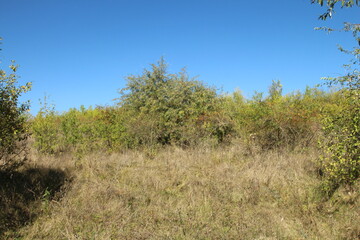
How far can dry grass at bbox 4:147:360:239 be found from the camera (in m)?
4.34

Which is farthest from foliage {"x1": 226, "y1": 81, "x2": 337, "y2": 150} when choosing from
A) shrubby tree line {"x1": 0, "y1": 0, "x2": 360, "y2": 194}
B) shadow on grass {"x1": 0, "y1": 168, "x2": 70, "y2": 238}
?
shadow on grass {"x1": 0, "y1": 168, "x2": 70, "y2": 238}

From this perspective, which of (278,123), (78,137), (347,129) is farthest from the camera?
(78,137)

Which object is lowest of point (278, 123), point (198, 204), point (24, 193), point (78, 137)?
point (198, 204)

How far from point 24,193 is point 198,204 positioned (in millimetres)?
3913

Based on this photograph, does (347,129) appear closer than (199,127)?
Yes

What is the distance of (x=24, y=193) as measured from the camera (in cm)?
568

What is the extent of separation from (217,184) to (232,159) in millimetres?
2551

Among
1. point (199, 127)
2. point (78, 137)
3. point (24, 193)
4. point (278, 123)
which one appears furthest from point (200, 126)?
point (24, 193)

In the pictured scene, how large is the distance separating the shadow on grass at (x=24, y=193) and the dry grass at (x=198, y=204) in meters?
0.25

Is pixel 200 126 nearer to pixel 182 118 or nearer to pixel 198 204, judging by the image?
pixel 182 118

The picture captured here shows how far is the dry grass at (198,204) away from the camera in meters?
4.34

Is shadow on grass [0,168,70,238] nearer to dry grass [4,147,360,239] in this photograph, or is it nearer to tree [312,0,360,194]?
dry grass [4,147,360,239]

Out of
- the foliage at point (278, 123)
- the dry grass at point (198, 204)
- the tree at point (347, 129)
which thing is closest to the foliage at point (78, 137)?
the dry grass at point (198, 204)

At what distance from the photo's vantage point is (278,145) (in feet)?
31.4
